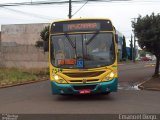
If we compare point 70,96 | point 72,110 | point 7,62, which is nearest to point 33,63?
point 7,62

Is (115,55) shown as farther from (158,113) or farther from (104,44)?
(158,113)

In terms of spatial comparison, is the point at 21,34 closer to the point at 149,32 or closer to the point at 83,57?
the point at 149,32

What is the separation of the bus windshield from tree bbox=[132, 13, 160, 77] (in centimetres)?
1255

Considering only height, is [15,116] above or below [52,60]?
below

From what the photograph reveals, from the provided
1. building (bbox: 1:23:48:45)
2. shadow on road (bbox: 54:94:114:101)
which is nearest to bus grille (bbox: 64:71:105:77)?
shadow on road (bbox: 54:94:114:101)

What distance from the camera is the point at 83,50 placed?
1711 cm

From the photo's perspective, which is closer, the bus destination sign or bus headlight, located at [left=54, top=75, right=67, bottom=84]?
bus headlight, located at [left=54, top=75, right=67, bottom=84]

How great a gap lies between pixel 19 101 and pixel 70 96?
2.60 meters

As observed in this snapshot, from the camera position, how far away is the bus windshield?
16906 millimetres

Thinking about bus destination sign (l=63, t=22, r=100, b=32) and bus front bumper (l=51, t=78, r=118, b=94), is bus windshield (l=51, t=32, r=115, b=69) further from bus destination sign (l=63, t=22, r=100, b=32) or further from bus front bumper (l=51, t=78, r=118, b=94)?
bus front bumper (l=51, t=78, r=118, b=94)

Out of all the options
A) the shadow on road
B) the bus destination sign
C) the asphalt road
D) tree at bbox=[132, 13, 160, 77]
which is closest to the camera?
the asphalt road

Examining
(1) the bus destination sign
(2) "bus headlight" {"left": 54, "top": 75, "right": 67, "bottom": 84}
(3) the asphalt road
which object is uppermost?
(1) the bus destination sign

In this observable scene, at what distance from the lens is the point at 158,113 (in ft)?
43.8

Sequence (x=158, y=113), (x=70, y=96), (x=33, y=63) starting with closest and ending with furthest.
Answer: (x=158, y=113)
(x=70, y=96)
(x=33, y=63)
